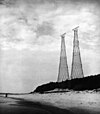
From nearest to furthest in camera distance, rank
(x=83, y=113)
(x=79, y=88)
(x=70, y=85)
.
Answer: (x=83, y=113) < (x=79, y=88) < (x=70, y=85)

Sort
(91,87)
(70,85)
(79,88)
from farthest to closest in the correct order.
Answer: (70,85), (79,88), (91,87)

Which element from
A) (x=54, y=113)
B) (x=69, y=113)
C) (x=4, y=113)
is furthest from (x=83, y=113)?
(x=4, y=113)

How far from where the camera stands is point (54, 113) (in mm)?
15430

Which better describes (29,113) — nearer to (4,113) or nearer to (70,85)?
(4,113)

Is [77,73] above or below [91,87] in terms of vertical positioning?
above

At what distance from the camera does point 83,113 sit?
15523 millimetres

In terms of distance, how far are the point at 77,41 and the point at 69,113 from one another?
81721 mm

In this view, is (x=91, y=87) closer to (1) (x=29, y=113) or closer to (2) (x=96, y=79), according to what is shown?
(2) (x=96, y=79)

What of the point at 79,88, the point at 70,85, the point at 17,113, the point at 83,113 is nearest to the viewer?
the point at 17,113

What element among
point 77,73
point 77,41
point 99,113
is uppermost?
point 77,41

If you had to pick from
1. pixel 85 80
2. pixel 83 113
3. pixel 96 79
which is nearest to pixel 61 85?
pixel 85 80

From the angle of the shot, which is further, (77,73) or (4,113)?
(77,73)

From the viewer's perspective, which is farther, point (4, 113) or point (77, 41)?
point (77, 41)

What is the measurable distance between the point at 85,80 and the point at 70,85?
63.4 feet
